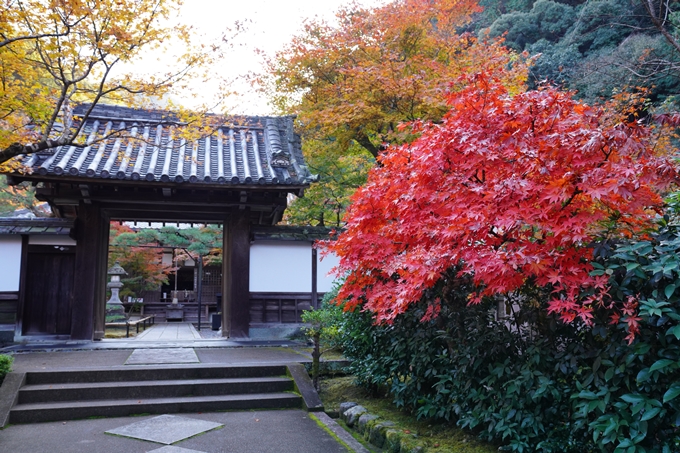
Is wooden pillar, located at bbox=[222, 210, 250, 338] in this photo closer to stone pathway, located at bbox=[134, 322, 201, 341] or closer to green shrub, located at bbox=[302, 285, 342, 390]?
green shrub, located at bbox=[302, 285, 342, 390]

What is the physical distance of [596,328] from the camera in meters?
3.16

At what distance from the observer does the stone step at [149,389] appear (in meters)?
6.08

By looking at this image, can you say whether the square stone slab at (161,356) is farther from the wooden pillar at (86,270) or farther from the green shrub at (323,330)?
Result: the green shrub at (323,330)

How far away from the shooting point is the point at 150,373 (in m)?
6.72

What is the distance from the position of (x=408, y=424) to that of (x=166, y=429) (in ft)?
8.82

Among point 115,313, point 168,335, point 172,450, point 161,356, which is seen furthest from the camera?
point 115,313

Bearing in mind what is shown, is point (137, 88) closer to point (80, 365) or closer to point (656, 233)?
point (80, 365)

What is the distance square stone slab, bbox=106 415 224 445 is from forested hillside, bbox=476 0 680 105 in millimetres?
13933

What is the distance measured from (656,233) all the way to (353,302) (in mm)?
3161

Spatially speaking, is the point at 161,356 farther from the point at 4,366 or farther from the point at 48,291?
the point at 48,291

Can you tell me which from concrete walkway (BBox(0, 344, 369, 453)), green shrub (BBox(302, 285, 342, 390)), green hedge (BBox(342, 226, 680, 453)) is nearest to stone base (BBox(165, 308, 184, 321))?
green shrub (BBox(302, 285, 342, 390))

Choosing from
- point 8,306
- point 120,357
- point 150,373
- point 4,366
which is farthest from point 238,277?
point 4,366

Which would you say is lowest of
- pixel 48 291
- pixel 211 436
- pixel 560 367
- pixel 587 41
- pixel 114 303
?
pixel 211 436

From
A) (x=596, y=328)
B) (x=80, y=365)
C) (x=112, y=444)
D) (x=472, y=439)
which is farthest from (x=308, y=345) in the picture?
(x=596, y=328)
